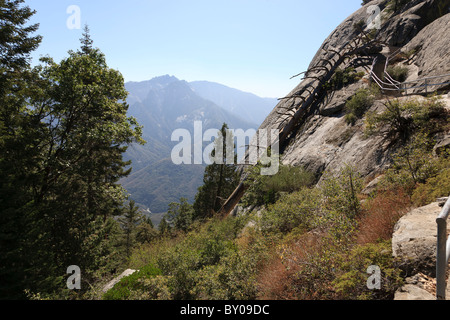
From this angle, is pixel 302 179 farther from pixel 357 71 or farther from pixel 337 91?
pixel 357 71

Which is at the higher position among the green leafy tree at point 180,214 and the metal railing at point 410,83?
the metal railing at point 410,83

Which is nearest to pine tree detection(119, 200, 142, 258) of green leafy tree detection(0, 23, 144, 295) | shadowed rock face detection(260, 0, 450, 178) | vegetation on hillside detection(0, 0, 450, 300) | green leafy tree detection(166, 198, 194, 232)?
green leafy tree detection(166, 198, 194, 232)

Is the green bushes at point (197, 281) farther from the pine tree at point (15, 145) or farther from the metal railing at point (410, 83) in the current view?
the metal railing at point (410, 83)

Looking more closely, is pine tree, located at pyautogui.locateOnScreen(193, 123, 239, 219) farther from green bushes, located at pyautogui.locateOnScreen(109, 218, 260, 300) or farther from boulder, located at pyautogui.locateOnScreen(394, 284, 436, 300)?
boulder, located at pyautogui.locateOnScreen(394, 284, 436, 300)

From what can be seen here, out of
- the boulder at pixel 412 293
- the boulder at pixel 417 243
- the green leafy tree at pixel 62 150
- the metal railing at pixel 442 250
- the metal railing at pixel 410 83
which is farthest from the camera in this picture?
the green leafy tree at pixel 62 150

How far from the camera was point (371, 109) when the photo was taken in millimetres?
9953

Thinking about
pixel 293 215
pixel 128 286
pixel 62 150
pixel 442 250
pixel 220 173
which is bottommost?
pixel 128 286

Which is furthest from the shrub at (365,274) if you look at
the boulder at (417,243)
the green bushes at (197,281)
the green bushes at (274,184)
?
the green bushes at (274,184)

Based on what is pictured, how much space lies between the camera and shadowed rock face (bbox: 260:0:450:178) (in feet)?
27.3

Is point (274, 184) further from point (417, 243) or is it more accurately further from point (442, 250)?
point (442, 250)

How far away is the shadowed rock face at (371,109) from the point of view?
27.3ft

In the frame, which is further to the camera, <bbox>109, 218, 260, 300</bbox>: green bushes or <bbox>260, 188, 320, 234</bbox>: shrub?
<bbox>260, 188, 320, 234</bbox>: shrub

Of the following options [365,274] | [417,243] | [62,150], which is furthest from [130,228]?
[417,243]
